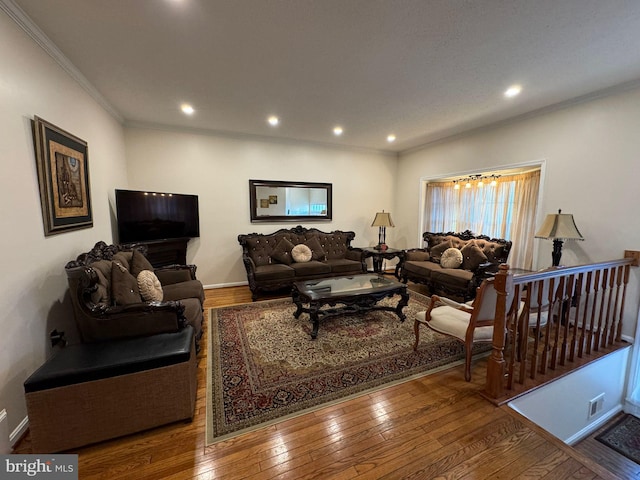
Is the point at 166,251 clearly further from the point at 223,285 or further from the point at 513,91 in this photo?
the point at 513,91

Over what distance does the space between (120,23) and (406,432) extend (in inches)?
139

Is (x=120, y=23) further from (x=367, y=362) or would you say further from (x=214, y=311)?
(x=367, y=362)

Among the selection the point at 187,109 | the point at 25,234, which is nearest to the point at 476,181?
the point at 187,109

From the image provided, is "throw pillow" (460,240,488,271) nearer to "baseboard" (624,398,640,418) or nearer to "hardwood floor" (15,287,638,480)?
"baseboard" (624,398,640,418)

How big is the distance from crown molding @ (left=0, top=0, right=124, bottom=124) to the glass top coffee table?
10.3ft

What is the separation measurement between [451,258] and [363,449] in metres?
3.43

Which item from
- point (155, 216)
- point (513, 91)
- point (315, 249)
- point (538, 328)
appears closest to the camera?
point (538, 328)

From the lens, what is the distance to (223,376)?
2211 mm

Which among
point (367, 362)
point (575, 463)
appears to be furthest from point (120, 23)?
point (575, 463)

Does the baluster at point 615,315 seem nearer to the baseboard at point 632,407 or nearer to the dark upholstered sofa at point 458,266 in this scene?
the baseboard at point 632,407

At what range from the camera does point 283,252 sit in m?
4.66

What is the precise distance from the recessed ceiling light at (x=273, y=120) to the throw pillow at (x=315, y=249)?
215 cm

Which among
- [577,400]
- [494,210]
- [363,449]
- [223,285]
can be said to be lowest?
[577,400]

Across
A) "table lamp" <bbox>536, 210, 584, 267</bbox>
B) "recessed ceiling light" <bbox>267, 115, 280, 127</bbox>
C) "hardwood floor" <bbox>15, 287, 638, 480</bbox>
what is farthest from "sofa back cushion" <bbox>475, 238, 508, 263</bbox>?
"recessed ceiling light" <bbox>267, 115, 280, 127</bbox>
